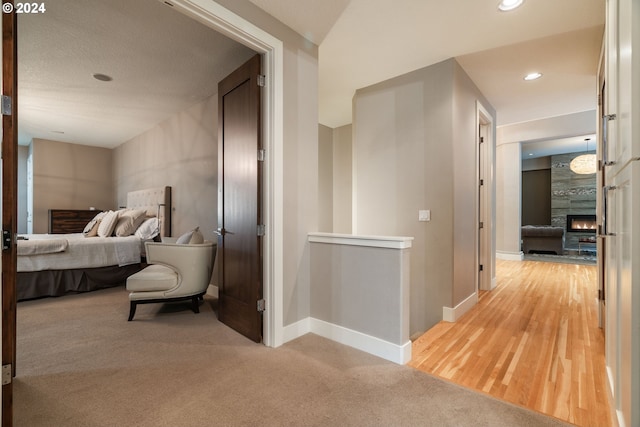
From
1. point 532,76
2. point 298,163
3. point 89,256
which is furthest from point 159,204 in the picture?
point 532,76

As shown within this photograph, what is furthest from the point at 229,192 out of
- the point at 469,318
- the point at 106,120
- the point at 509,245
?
the point at 509,245

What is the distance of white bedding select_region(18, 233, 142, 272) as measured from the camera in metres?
3.47

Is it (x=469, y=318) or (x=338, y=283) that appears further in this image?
(x=469, y=318)

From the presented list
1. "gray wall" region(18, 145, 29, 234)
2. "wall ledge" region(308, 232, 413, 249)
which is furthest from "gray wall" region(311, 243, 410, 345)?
"gray wall" region(18, 145, 29, 234)

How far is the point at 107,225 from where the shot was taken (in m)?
4.57

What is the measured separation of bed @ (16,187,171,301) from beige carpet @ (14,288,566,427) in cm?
123

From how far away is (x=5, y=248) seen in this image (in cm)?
124

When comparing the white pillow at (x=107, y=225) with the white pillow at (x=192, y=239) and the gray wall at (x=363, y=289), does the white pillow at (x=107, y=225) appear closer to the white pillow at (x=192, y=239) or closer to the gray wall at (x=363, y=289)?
the white pillow at (x=192, y=239)

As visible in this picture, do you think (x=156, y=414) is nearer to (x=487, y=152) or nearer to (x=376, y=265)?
(x=376, y=265)

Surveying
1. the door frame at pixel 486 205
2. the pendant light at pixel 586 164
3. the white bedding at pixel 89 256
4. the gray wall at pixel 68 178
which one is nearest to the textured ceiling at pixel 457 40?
the door frame at pixel 486 205

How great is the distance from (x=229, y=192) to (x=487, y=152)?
143 inches

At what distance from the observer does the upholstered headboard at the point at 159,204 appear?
4.63m

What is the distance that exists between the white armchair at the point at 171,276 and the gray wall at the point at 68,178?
508 centimetres

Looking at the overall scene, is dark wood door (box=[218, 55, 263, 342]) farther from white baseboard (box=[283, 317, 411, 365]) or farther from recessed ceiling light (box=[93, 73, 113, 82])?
recessed ceiling light (box=[93, 73, 113, 82])
